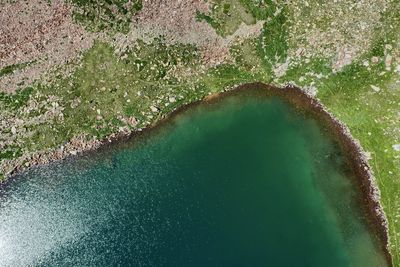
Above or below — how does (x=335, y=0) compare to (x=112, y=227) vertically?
above

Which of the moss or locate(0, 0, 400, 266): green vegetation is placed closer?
locate(0, 0, 400, 266): green vegetation

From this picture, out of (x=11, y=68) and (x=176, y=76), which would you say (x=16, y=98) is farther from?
(x=176, y=76)

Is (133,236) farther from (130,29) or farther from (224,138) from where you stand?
(130,29)

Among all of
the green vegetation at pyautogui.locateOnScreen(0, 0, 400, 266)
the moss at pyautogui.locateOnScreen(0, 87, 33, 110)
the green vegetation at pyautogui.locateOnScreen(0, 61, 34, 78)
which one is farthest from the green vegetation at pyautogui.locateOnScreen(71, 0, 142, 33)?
the moss at pyautogui.locateOnScreen(0, 87, 33, 110)

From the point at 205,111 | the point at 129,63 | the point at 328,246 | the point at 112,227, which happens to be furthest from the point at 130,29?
the point at 328,246

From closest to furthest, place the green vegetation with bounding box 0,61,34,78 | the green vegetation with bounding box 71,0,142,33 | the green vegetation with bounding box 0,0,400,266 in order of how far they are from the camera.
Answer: the green vegetation with bounding box 0,0,400,266 < the green vegetation with bounding box 0,61,34,78 < the green vegetation with bounding box 71,0,142,33

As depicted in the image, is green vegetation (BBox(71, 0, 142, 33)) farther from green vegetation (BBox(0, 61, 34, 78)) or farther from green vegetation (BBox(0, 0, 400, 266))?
green vegetation (BBox(0, 61, 34, 78))

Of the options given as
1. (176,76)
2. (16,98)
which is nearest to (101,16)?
(176,76)

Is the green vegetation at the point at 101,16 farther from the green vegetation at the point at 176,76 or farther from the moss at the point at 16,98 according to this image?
the moss at the point at 16,98
